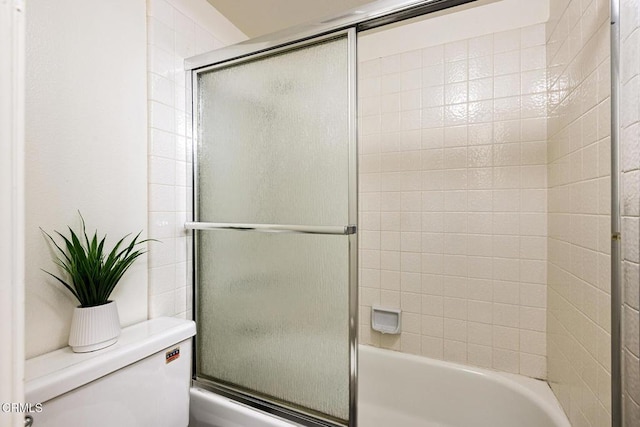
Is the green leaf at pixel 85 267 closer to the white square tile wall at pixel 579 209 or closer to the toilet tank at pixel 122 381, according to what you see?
the toilet tank at pixel 122 381

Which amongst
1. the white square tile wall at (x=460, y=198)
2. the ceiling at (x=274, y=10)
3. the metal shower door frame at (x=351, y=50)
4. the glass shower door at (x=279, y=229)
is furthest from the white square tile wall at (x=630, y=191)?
the ceiling at (x=274, y=10)

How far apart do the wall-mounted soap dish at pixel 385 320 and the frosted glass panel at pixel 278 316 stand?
83 centimetres

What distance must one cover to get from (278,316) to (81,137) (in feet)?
2.99

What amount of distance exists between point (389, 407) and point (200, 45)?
2.13 m

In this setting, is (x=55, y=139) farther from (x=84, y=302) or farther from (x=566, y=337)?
(x=566, y=337)

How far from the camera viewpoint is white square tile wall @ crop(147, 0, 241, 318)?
1243 millimetres

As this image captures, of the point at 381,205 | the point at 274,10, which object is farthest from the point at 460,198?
the point at 274,10

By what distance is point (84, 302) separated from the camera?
0.96 metres

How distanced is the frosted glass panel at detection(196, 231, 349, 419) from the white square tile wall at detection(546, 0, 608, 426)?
2.61ft

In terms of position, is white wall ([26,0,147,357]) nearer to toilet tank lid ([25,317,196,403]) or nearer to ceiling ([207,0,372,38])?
toilet tank lid ([25,317,196,403])

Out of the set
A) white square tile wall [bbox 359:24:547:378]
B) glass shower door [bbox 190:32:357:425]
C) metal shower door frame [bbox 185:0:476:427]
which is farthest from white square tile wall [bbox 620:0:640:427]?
white square tile wall [bbox 359:24:547:378]

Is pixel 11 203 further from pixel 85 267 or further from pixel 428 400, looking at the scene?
pixel 428 400

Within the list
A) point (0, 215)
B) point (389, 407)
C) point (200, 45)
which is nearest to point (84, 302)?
point (0, 215)

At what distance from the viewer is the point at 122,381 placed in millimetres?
949
